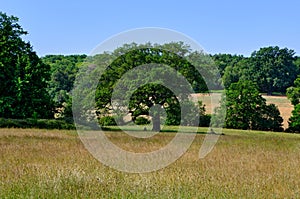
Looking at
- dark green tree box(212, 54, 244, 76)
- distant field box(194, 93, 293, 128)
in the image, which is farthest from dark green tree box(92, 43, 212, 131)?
dark green tree box(212, 54, 244, 76)

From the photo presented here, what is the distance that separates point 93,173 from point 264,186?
3527 millimetres

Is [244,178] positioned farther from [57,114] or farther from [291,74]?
[291,74]

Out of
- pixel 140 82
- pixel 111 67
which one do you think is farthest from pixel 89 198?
pixel 111 67

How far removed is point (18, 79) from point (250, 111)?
29780 millimetres

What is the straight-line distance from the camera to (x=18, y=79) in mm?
32156

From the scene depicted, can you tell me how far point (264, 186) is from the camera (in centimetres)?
758

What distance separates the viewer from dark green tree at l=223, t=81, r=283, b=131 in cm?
4928

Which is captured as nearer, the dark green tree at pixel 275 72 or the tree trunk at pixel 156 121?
the tree trunk at pixel 156 121

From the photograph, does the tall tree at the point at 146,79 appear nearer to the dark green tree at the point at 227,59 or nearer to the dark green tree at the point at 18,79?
the dark green tree at the point at 18,79

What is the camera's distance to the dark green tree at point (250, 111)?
4928 centimetres

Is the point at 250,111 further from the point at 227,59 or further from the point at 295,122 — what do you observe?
the point at 227,59

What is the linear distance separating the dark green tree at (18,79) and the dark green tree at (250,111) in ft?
78.8

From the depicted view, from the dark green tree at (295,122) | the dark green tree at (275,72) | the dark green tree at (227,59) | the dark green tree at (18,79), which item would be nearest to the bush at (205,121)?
the dark green tree at (295,122)

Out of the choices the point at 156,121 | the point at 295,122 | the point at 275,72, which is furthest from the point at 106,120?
the point at 275,72
